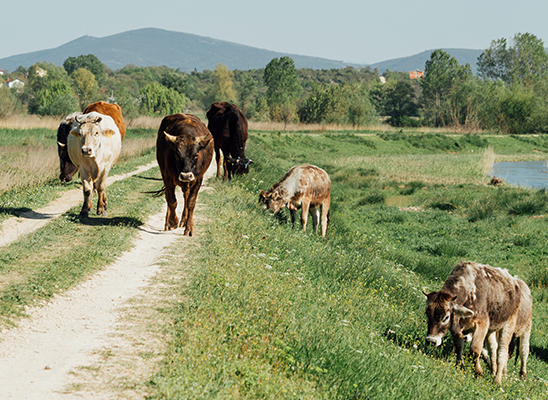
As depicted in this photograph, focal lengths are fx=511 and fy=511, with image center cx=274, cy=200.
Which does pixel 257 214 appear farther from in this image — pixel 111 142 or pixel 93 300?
pixel 93 300

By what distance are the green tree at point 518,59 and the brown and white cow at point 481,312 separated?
118m

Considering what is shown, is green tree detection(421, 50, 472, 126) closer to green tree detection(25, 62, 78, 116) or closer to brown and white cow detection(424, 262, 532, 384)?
green tree detection(25, 62, 78, 116)

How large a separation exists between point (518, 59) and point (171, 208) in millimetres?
129629

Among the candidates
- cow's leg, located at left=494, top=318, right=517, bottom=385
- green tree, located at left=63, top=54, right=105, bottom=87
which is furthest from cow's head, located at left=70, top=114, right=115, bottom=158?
green tree, located at left=63, top=54, right=105, bottom=87

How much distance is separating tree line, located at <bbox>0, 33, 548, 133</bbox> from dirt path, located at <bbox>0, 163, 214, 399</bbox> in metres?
40.8

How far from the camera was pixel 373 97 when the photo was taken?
11350 cm

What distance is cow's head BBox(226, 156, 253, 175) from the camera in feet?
62.2

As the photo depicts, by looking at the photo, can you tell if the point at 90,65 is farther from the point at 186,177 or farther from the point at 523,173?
the point at 186,177

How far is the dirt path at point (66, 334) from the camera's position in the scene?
182 inches

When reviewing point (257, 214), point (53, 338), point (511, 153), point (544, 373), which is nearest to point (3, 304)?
point (53, 338)

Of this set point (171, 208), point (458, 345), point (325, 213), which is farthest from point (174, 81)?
point (458, 345)

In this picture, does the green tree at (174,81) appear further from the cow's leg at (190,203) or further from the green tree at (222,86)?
the cow's leg at (190,203)

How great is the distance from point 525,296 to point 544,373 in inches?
71.4

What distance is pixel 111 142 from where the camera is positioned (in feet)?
40.3
